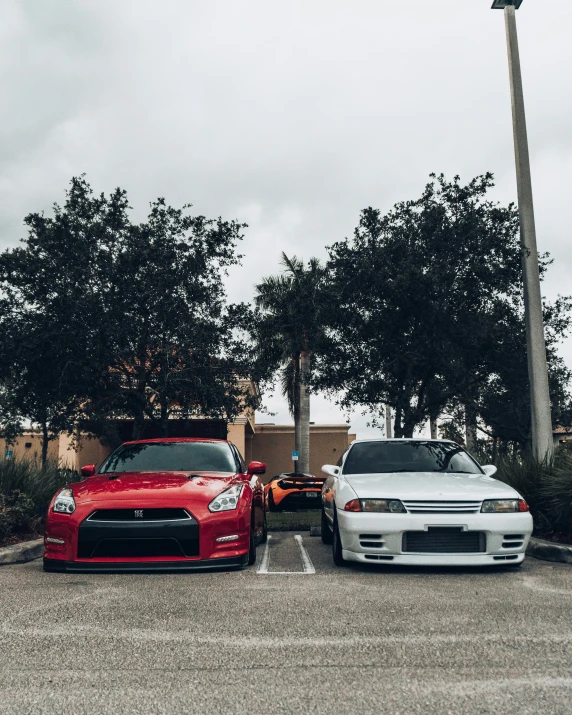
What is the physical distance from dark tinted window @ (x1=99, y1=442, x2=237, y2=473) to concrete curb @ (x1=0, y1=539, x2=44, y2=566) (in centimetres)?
124

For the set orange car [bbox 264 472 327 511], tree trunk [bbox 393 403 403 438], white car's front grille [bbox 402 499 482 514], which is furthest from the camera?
tree trunk [bbox 393 403 403 438]

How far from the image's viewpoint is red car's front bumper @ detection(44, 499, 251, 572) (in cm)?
655

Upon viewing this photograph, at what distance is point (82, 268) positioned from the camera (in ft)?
63.2

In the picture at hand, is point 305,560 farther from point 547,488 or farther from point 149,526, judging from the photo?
point 547,488

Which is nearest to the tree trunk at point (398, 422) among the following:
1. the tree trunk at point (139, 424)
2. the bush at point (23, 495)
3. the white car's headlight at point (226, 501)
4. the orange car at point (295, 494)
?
the orange car at point (295, 494)

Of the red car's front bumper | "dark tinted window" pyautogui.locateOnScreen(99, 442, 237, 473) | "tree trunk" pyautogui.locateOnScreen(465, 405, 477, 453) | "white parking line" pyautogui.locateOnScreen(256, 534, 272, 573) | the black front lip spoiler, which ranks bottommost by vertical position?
"white parking line" pyautogui.locateOnScreen(256, 534, 272, 573)

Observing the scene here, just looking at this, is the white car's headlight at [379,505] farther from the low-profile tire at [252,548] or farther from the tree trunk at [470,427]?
the tree trunk at [470,427]

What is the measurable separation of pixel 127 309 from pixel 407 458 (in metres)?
12.1

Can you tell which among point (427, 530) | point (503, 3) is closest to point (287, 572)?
point (427, 530)

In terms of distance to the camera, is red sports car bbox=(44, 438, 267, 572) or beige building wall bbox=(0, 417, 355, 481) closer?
red sports car bbox=(44, 438, 267, 572)

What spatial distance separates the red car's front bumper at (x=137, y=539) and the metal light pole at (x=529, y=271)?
19.8 ft

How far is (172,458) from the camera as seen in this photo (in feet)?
27.4

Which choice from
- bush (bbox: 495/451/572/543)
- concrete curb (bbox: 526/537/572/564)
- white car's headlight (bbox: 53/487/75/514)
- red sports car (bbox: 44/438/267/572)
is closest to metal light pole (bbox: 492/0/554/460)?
bush (bbox: 495/451/572/543)

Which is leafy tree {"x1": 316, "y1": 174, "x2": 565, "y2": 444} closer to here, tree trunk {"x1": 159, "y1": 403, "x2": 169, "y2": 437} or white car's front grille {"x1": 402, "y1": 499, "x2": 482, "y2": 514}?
tree trunk {"x1": 159, "y1": 403, "x2": 169, "y2": 437}
